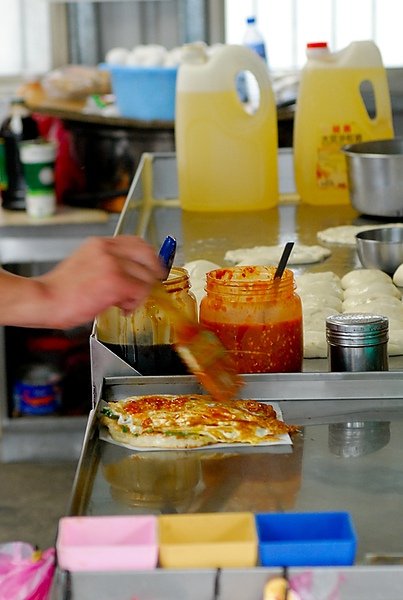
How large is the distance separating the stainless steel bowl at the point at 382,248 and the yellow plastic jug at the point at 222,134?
0.60m

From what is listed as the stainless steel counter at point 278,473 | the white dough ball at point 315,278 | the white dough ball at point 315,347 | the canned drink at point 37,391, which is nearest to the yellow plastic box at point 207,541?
the stainless steel counter at point 278,473

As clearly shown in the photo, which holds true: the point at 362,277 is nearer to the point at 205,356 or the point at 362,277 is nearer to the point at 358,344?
the point at 358,344

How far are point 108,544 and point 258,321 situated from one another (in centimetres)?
55

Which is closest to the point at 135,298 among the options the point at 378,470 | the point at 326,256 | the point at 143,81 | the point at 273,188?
the point at 378,470

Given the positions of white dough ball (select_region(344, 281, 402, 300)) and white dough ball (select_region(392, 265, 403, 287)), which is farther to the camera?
white dough ball (select_region(392, 265, 403, 287))

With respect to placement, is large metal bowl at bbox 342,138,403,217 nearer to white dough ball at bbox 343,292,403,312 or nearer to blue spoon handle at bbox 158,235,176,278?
white dough ball at bbox 343,292,403,312

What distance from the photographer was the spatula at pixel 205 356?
1.13m

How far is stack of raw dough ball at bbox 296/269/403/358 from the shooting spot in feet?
4.78

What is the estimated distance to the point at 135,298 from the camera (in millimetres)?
1009

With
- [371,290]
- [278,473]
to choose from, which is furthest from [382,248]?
[278,473]

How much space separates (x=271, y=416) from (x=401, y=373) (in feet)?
0.57

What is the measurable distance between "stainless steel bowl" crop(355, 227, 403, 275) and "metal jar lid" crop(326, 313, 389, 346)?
600 mm

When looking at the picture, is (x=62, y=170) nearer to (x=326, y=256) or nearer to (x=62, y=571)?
(x=326, y=256)

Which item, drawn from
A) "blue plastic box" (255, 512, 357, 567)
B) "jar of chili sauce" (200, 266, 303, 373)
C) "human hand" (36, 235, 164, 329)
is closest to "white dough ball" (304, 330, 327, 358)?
"jar of chili sauce" (200, 266, 303, 373)
